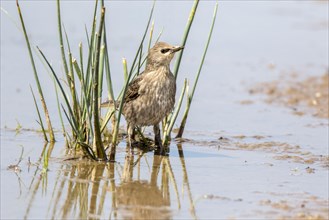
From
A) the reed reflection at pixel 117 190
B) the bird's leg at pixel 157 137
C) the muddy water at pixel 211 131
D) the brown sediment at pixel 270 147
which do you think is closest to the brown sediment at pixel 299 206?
the muddy water at pixel 211 131

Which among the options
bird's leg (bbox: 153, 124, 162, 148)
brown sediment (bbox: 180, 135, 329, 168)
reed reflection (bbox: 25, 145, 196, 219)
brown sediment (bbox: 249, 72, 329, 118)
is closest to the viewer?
reed reflection (bbox: 25, 145, 196, 219)

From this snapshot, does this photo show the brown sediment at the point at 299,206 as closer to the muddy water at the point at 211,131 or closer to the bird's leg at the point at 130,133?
the muddy water at the point at 211,131

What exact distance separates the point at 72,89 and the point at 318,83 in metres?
5.55

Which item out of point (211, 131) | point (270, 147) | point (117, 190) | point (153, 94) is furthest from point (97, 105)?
point (211, 131)

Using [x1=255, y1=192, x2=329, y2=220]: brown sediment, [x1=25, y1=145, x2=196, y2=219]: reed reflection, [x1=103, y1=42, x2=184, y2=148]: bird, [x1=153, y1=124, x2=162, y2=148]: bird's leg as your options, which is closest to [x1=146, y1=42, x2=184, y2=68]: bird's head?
[x1=103, y1=42, x2=184, y2=148]: bird

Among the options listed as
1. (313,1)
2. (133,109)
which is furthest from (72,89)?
(313,1)

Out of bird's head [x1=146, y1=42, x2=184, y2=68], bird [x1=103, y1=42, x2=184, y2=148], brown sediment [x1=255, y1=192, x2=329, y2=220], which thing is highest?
bird's head [x1=146, y1=42, x2=184, y2=68]

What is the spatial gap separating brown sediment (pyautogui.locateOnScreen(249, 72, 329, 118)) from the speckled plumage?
9.53ft

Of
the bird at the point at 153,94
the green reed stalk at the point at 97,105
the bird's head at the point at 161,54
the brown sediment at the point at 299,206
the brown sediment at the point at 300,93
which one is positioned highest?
the brown sediment at the point at 300,93

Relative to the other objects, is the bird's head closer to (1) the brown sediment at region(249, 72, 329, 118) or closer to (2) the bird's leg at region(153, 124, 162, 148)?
(2) the bird's leg at region(153, 124, 162, 148)

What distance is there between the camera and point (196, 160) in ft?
29.5

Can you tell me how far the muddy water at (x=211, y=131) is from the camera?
7.19 m

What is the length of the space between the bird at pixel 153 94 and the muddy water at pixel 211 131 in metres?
0.37

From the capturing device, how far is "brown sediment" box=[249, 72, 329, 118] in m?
12.0
